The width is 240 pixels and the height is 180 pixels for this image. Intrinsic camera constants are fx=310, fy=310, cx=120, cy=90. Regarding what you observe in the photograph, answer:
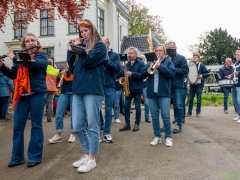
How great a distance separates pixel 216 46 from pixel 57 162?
212 ft

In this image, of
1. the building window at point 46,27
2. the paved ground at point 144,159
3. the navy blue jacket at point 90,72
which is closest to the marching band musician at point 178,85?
the paved ground at point 144,159

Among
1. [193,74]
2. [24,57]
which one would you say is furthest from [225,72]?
[24,57]

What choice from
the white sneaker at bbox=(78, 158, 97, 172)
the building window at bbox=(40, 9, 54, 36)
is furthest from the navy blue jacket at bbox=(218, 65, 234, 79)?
the building window at bbox=(40, 9, 54, 36)

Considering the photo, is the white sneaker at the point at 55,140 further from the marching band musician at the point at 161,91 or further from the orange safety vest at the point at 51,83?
the orange safety vest at the point at 51,83

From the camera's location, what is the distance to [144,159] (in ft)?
17.1

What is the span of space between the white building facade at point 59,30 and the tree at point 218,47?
141 feet

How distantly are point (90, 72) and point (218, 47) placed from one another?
211 ft

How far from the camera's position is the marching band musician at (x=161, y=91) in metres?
6.13

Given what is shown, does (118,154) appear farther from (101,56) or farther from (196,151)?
(101,56)

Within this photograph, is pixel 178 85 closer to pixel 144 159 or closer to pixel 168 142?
pixel 168 142

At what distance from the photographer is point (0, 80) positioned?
10367 mm

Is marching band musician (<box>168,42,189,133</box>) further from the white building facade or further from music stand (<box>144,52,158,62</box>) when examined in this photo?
the white building facade

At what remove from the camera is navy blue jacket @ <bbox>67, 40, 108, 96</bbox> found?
4.56 m

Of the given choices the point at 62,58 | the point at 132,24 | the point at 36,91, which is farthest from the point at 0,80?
the point at 132,24
